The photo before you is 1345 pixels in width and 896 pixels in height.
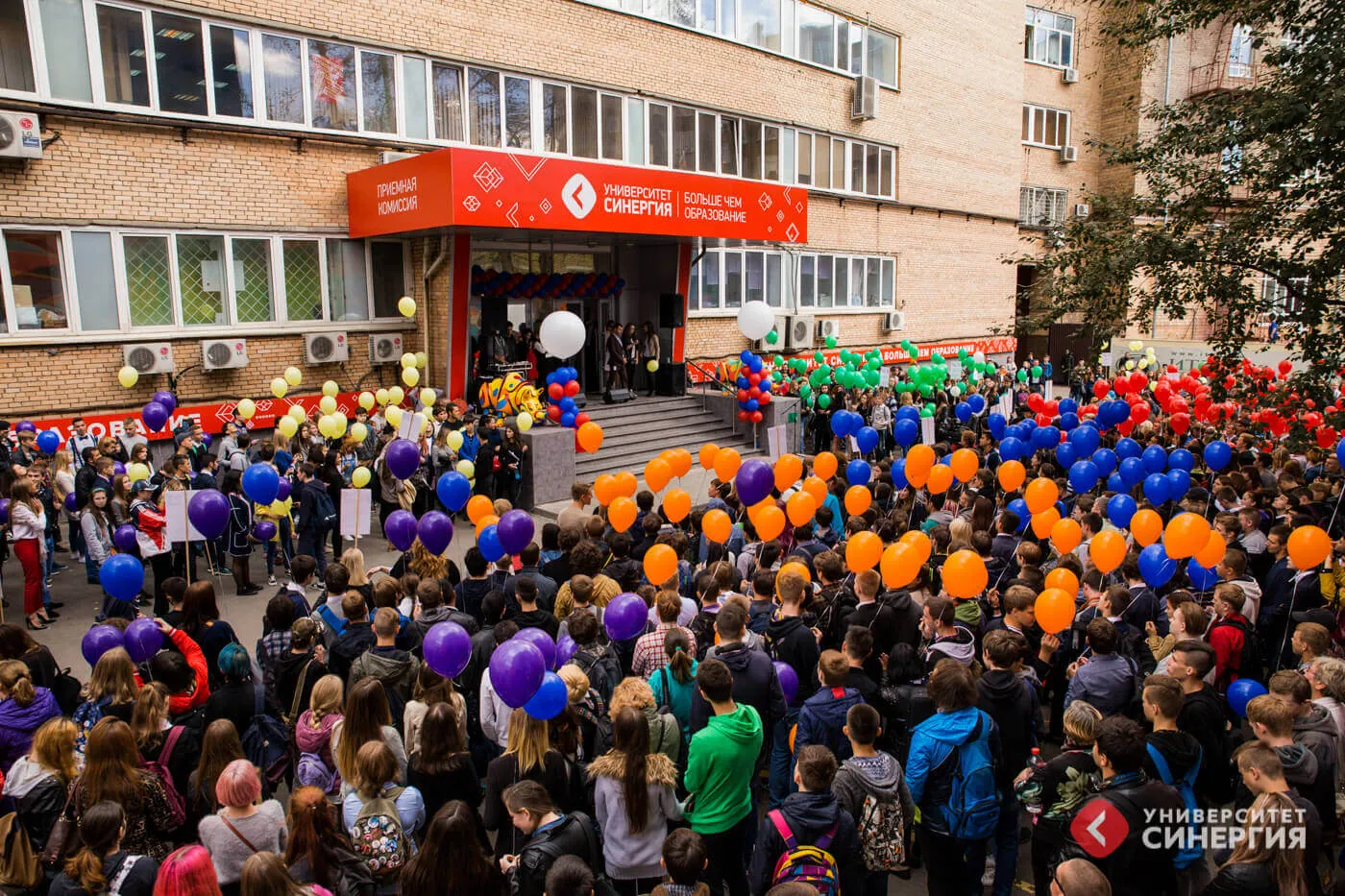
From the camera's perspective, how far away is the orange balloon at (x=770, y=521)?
7391mm

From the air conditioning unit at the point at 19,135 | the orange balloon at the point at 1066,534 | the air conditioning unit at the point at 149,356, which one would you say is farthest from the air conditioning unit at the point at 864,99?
the orange balloon at the point at 1066,534

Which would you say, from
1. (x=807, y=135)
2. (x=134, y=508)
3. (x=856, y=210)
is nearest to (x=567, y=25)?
(x=807, y=135)

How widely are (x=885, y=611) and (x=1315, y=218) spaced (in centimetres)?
550

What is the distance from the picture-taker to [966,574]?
571 cm

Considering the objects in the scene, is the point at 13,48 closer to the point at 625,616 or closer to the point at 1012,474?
the point at 625,616

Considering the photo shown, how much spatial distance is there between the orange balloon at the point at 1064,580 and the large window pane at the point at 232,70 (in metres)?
12.7

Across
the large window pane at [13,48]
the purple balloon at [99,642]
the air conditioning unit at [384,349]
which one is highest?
the large window pane at [13,48]

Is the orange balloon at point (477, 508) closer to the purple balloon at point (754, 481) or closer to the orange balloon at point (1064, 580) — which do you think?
the purple balloon at point (754, 481)

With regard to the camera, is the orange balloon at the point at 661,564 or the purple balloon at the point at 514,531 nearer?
the orange balloon at the point at 661,564

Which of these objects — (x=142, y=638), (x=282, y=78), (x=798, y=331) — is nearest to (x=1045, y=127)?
(x=798, y=331)

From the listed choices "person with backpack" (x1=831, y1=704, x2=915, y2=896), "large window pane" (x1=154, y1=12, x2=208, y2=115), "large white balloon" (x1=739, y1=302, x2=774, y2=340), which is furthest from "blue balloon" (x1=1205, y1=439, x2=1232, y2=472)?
"large window pane" (x1=154, y1=12, x2=208, y2=115)

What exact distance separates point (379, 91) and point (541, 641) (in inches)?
488

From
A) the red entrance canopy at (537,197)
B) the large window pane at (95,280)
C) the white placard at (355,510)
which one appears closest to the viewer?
the white placard at (355,510)

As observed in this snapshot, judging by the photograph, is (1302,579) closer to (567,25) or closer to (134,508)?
(134,508)
